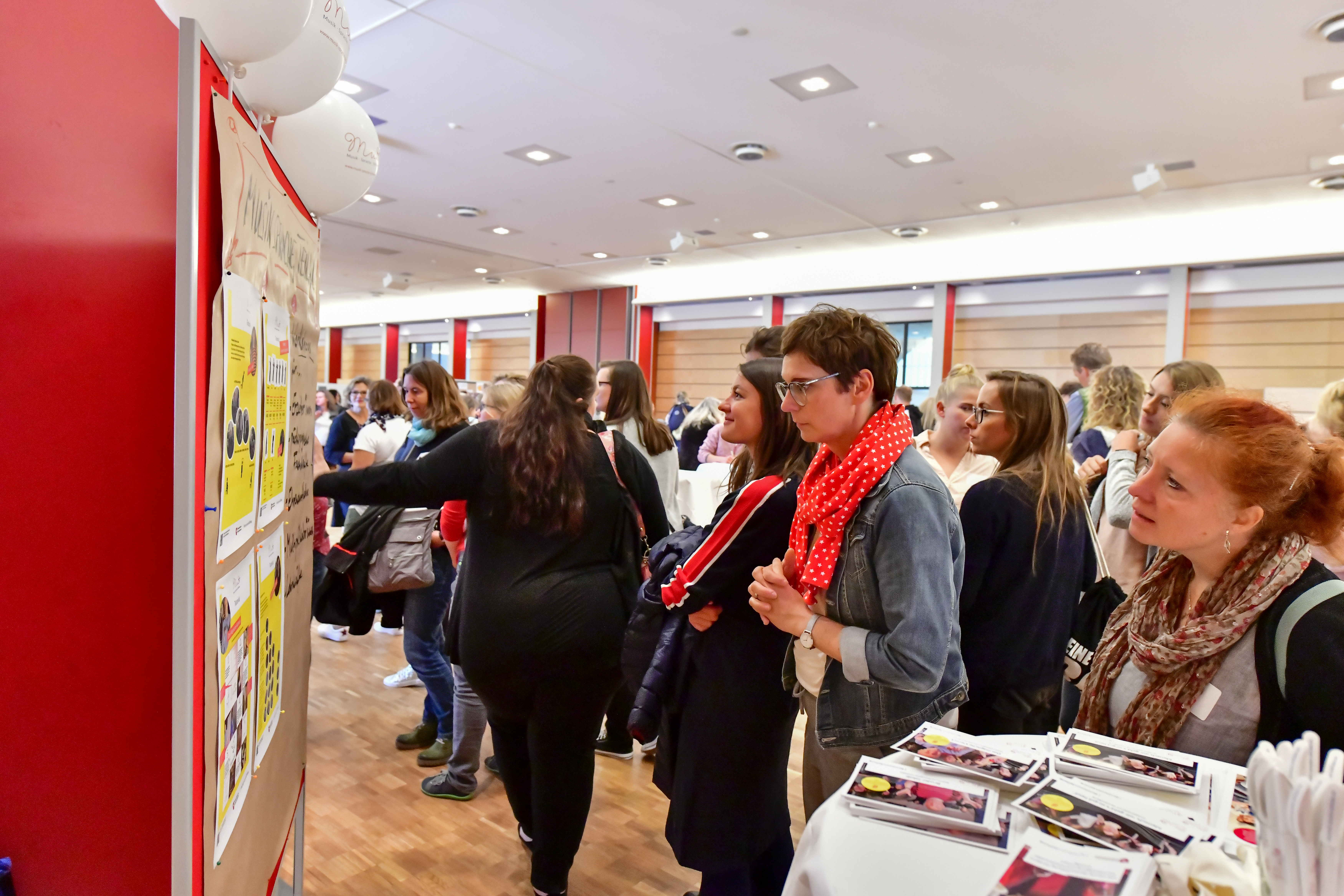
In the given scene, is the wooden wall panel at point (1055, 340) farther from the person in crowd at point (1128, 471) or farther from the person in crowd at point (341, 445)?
the person in crowd at point (341, 445)

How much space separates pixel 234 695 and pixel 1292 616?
1.56 metres

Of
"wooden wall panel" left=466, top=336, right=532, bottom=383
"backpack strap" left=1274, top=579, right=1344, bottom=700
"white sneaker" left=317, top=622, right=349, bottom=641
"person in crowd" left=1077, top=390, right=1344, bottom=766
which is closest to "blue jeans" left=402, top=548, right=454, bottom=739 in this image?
"white sneaker" left=317, top=622, right=349, bottom=641

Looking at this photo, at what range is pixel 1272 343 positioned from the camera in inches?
343

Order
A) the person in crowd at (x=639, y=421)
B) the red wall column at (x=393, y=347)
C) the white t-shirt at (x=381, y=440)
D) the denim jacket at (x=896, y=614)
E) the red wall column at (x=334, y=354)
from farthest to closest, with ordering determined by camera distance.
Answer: the red wall column at (x=334, y=354) → the red wall column at (x=393, y=347) → the white t-shirt at (x=381, y=440) → the person in crowd at (x=639, y=421) → the denim jacket at (x=896, y=614)

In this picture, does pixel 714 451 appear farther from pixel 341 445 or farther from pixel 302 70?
pixel 302 70

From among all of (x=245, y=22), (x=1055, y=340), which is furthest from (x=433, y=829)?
(x=1055, y=340)

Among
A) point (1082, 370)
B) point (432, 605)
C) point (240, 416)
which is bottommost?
point (432, 605)

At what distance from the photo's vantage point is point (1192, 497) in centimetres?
133

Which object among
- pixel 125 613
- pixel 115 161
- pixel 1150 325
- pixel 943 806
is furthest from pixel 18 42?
pixel 1150 325

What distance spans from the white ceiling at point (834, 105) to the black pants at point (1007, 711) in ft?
11.6

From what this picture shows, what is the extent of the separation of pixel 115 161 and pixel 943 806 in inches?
55.4

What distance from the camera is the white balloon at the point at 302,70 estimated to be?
140cm

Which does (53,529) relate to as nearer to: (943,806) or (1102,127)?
(943,806)

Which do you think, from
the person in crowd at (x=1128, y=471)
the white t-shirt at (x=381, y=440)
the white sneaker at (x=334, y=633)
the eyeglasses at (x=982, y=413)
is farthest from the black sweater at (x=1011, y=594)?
the white sneaker at (x=334, y=633)
